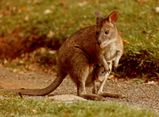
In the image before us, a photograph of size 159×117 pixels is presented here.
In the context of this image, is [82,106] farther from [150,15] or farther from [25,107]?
[150,15]

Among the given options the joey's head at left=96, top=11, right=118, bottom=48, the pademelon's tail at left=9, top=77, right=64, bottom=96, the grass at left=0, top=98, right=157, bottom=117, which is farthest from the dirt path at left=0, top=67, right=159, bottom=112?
the grass at left=0, top=98, right=157, bottom=117

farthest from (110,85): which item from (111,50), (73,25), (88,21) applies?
(73,25)

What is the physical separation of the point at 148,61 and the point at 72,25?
2.73m

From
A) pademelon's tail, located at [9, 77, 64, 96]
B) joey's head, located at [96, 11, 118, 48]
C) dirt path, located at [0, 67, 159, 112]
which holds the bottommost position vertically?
dirt path, located at [0, 67, 159, 112]

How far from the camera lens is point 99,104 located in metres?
8.33

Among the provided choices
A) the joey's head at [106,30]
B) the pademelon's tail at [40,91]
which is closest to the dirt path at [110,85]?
the pademelon's tail at [40,91]

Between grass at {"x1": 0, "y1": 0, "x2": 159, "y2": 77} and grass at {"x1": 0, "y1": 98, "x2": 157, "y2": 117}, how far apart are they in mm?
3497

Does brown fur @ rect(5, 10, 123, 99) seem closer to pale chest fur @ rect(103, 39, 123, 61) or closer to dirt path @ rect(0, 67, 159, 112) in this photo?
pale chest fur @ rect(103, 39, 123, 61)

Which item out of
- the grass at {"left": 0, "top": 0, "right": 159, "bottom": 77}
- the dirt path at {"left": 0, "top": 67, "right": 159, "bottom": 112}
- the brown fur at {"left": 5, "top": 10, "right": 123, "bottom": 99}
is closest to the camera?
the brown fur at {"left": 5, "top": 10, "right": 123, "bottom": 99}

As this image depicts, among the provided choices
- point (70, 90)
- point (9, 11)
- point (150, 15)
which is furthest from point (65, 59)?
point (9, 11)

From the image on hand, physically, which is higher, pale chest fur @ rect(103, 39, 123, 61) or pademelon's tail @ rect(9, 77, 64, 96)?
pale chest fur @ rect(103, 39, 123, 61)

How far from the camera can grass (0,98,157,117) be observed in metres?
7.92

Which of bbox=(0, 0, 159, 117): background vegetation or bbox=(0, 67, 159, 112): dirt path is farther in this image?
bbox=(0, 0, 159, 117): background vegetation

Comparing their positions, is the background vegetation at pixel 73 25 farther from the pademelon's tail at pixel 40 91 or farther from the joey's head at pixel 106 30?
the pademelon's tail at pixel 40 91
